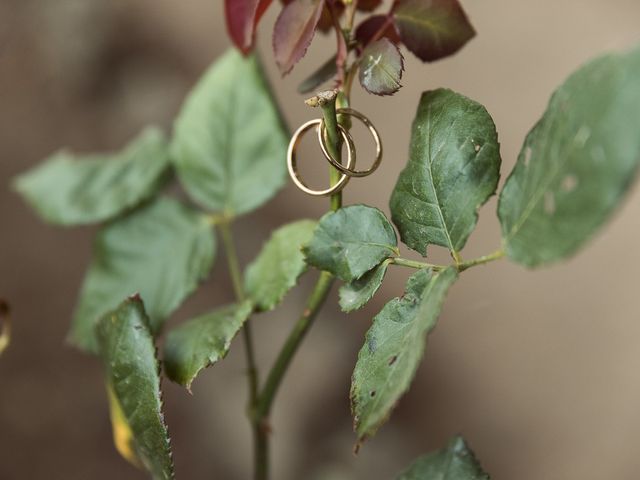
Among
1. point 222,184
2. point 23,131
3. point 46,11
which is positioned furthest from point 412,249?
point 46,11

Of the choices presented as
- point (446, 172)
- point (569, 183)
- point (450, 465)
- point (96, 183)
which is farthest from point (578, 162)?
point (96, 183)

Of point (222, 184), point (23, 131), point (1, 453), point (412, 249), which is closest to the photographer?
point (412, 249)

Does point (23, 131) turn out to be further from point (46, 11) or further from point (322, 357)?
point (322, 357)

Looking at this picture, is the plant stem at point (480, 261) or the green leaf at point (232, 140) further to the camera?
the green leaf at point (232, 140)

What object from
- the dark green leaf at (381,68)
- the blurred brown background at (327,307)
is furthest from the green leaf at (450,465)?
the blurred brown background at (327,307)

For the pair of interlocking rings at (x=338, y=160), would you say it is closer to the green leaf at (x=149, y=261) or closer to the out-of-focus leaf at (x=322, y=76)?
the out-of-focus leaf at (x=322, y=76)

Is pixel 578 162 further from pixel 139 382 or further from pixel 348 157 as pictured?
pixel 139 382
